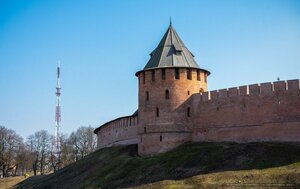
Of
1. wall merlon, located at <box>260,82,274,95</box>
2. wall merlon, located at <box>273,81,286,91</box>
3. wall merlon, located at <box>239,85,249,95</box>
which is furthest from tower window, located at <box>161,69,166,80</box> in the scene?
wall merlon, located at <box>273,81,286,91</box>

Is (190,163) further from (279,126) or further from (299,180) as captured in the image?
(299,180)

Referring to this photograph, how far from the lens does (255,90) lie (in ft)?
107

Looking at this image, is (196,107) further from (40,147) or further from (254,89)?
(40,147)

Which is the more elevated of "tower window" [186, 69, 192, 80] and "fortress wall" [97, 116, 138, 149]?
"tower window" [186, 69, 192, 80]

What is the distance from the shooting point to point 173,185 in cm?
2802

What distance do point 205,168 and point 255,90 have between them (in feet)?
24.8

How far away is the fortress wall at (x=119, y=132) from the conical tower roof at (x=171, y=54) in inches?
305

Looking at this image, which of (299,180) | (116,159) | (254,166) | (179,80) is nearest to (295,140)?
(254,166)

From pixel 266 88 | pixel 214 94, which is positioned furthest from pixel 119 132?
pixel 266 88

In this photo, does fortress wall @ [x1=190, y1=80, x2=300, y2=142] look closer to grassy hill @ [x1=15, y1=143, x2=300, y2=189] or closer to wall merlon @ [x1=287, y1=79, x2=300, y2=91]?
wall merlon @ [x1=287, y1=79, x2=300, y2=91]

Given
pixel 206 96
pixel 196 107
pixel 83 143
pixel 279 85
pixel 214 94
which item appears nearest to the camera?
pixel 279 85

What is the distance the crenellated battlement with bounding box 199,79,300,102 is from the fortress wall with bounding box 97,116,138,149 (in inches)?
422

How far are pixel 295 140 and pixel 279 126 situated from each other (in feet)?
5.16

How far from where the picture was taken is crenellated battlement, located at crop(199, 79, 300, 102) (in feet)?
101
